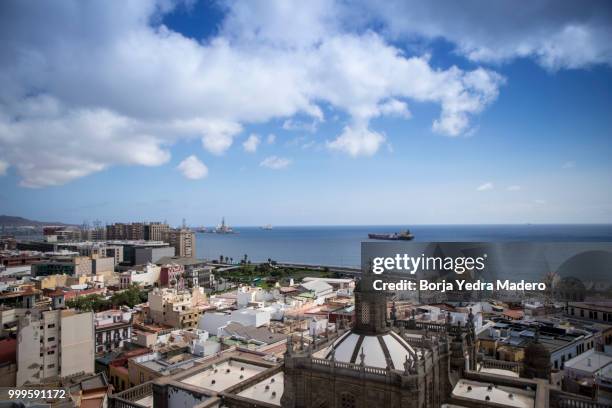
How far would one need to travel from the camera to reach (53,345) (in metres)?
37.7

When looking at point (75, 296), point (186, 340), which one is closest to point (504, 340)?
point (186, 340)

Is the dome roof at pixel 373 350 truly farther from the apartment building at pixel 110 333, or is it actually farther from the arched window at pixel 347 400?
the apartment building at pixel 110 333

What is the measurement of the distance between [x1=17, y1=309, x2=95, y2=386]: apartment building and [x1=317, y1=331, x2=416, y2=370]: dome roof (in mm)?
30865

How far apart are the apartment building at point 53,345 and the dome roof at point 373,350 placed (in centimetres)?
3087

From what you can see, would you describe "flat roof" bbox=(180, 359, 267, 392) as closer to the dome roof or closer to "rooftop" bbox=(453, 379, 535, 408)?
the dome roof

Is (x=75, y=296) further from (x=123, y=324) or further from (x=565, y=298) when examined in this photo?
(x=565, y=298)

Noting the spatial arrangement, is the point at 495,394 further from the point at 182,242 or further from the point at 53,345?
the point at 182,242

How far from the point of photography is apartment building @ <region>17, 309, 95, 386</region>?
36.2 m

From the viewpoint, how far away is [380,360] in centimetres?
1585

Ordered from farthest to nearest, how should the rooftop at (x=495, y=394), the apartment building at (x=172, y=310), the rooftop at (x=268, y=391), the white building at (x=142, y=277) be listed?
the white building at (x=142, y=277), the apartment building at (x=172, y=310), the rooftop at (x=268, y=391), the rooftop at (x=495, y=394)

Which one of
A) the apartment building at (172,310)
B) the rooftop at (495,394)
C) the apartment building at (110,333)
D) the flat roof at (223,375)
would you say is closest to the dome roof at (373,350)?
the rooftop at (495,394)

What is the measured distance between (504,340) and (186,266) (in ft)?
311

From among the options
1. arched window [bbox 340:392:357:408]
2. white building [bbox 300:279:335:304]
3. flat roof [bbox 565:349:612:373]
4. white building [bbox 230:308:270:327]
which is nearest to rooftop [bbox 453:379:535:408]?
arched window [bbox 340:392:357:408]

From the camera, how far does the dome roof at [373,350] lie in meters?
15.9
